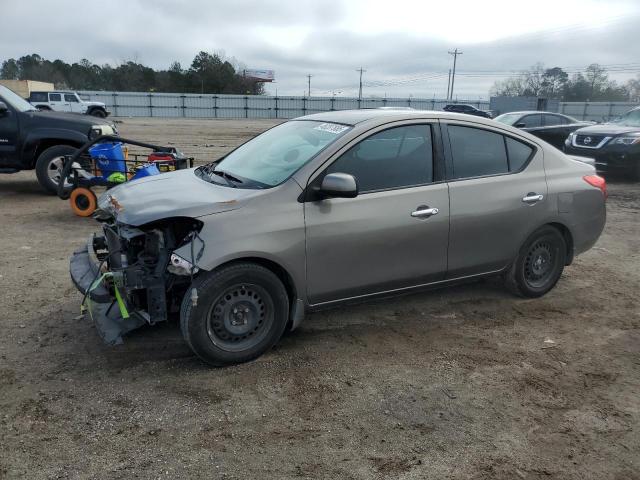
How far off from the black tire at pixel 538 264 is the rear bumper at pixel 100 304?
333 centimetres

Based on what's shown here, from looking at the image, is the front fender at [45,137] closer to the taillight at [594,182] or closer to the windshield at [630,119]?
the taillight at [594,182]

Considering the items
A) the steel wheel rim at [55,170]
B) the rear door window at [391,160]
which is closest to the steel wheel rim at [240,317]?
the rear door window at [391,160]

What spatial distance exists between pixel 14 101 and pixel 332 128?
7.62 metres

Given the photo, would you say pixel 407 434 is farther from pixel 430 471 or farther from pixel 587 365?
pixel 587 365

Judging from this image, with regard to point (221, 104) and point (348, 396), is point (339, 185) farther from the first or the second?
point (221, 104)

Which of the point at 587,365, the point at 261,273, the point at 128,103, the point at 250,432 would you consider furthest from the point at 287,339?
the point at 128,103

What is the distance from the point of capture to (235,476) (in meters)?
2.70

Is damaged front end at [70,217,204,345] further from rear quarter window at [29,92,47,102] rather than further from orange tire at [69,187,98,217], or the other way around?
rear quarter window at [29,92,47,102]

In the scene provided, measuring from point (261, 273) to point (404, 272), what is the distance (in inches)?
48.0

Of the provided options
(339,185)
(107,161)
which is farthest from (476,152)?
(107,161)

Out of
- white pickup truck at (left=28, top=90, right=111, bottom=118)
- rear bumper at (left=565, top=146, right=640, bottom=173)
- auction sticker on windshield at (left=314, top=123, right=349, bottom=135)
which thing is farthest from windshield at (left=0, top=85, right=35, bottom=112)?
white pickup truck at (left=28, top=90, right=111, bottom=118)

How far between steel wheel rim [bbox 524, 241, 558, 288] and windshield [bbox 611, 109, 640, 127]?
9979 mm

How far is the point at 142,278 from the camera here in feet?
11.8

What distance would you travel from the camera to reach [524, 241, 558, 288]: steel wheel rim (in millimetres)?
5086
